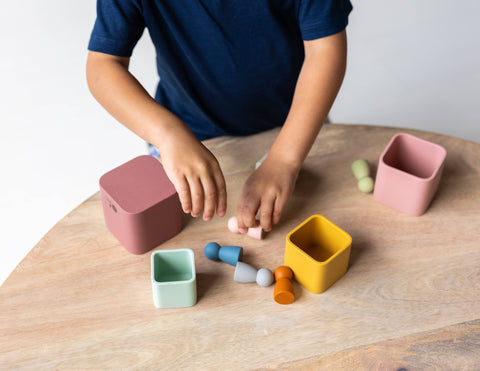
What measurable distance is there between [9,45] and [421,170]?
5.16ft

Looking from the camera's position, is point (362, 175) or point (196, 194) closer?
point (196, 194)

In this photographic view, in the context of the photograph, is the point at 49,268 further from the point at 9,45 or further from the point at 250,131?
the point at 9,45

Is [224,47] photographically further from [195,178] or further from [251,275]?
[251,275]


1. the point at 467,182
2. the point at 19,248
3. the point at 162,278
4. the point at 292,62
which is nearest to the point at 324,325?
the point at 162,278

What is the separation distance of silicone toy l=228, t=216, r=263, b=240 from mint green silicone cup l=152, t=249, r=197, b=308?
0.30 feet

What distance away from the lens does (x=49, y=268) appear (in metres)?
0.73

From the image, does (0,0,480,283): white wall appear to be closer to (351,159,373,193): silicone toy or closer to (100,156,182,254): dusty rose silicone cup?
(100,156,182,254): dusty rose silicone cup

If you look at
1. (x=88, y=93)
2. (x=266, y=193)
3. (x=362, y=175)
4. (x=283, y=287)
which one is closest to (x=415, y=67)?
(x=88, y=93)

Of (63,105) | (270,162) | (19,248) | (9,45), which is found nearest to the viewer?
(270,162)

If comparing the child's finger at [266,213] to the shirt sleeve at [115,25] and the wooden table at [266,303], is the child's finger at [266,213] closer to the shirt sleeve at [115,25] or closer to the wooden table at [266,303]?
the wooden table at [266,303]

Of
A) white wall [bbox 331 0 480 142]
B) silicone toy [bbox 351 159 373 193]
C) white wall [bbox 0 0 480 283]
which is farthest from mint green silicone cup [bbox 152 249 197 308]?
white wall [bbox 331 0 480 142]

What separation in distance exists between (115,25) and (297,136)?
12.7 inches

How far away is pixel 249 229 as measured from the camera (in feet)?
2.50

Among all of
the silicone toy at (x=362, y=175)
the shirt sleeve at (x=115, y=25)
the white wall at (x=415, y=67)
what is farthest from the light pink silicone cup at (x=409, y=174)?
the white wall at (x=415, y=67)
